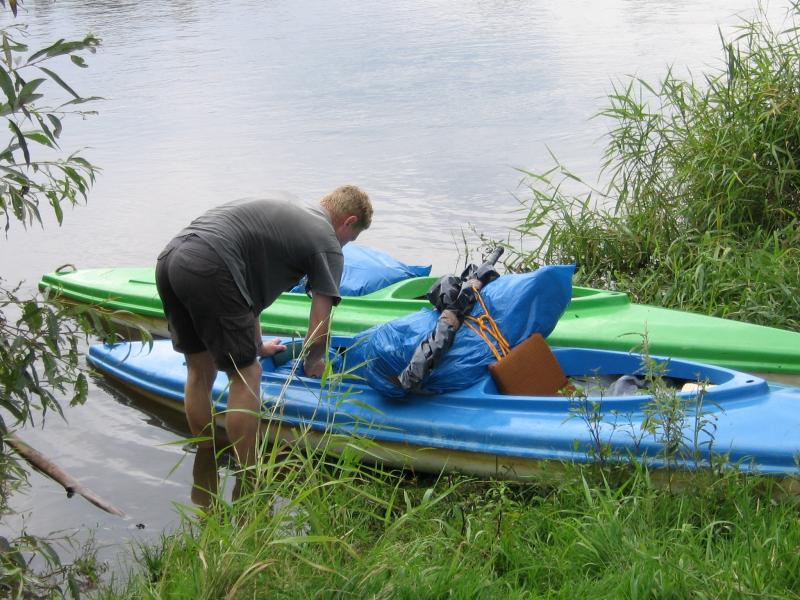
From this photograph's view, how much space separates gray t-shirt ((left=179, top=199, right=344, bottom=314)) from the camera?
4422mm

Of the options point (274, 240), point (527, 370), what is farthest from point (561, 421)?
point (274, 240)

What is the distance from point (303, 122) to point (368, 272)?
697 cm

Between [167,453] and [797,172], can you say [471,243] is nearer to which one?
[797,172]

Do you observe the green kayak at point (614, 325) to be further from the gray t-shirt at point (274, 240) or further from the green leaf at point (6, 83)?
the green leaf at point (6, 83)

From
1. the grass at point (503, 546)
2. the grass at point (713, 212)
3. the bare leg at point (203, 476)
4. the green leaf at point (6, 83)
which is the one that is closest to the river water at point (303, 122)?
the bare leg at point (203, 476)

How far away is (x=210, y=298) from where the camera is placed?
14.2ft

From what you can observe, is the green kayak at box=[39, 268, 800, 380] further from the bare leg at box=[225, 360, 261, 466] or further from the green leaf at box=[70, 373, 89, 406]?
the green leaf at box=[70, 373, 89, 406]

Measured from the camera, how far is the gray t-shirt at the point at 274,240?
4422mm

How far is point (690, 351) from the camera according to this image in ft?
17.1

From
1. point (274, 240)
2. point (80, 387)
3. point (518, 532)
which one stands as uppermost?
point (274, 240)

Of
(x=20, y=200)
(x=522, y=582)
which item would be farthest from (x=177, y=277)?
(x=522, y=582)

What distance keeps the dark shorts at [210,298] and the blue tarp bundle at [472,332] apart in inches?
19.6

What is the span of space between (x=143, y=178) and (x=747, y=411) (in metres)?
8.12

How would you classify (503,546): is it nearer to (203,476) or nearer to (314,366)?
(314,366)
